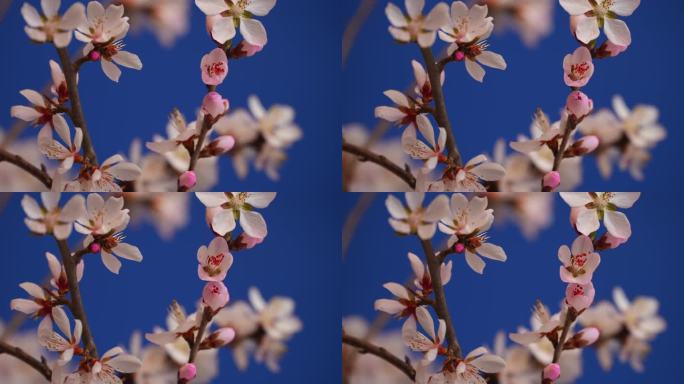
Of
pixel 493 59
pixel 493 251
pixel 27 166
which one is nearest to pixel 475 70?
pixel 493 59

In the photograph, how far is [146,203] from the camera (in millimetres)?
1814

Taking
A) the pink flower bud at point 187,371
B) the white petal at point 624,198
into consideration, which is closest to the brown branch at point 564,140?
the white petal at point 624,198

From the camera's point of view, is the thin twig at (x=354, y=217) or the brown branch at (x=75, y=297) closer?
the brown branch at (x=75, y=297)

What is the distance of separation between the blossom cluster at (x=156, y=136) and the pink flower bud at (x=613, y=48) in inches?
28.4

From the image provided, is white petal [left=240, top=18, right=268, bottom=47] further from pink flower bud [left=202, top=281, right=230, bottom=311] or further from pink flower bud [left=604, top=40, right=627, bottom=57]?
pink flower bud [left=604, top=40, right=627, bottom=57]

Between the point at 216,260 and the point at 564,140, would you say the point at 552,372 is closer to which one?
the point at 564,140

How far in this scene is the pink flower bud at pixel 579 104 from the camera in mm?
1830

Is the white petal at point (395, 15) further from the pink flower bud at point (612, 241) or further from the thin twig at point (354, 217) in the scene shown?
the pink flower bud at point (612, 241)

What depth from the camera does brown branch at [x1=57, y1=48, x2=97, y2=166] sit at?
1.79m

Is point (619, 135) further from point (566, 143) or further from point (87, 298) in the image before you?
point (87, 298)

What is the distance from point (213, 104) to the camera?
1.83 m

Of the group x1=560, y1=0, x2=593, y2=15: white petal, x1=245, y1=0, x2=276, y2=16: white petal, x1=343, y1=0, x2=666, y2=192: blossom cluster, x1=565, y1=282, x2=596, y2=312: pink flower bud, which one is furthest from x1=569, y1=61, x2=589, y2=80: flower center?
x1=245, y1=0, x2=276, y2=16: white petal

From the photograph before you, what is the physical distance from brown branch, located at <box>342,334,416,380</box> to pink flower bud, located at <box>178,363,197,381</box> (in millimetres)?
347

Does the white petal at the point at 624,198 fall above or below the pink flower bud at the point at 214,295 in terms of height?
above
